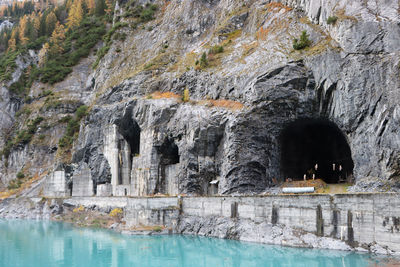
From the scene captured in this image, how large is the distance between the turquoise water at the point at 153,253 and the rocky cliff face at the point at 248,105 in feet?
21.3

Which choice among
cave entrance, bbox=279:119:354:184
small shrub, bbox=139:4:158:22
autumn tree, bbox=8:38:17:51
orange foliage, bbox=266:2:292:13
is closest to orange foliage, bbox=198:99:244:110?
cave entrance, bbox=279:119:354:184

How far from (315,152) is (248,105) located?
10.1m

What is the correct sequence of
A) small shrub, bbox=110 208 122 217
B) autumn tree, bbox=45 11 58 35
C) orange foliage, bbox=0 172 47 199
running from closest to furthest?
small shrub, bbox=110 208 122 217 → orange foliage, bbox=0 172 47 199 → autumn tree, bbox=45 11 58 35

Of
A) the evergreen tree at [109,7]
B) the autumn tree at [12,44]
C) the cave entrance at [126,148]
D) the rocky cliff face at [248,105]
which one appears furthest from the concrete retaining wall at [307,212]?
the autumn tree at [12,44]

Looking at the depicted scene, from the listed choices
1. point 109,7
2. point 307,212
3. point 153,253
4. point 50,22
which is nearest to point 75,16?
point 50,22

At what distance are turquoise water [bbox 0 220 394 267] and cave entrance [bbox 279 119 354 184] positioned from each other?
1284 centimetres

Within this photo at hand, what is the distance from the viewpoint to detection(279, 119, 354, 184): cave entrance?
114 feet

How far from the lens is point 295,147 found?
1474 inches

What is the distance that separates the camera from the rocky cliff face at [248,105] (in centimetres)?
2664

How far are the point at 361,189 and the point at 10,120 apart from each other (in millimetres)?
65704

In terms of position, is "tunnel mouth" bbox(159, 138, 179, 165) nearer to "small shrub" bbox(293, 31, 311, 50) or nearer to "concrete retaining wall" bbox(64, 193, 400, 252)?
"concrete retaining wall" bbox(64, 193, 400, 252)

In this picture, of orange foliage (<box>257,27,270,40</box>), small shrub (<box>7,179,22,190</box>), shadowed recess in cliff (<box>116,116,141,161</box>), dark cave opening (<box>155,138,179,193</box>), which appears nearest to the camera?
orange foliage (<box>257,27,270,40</box>)

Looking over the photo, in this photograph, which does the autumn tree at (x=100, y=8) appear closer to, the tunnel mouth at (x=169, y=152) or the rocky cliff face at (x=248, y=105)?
the rocky cliff face at (x=248, y=105)

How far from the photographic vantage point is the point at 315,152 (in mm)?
38344
